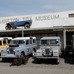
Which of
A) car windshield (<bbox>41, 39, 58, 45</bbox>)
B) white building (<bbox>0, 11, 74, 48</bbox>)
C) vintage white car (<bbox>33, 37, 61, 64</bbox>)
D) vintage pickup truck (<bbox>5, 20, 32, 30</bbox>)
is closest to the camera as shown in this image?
vintage white car (<bbox>33, 37, 61, 64</bbox>)

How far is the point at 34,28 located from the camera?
2597 cm

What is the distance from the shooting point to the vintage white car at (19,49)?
1842 cm

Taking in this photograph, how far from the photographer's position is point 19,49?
61.0ft

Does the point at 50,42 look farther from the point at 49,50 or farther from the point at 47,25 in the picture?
the point at 47,25

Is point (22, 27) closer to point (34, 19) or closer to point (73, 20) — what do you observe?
point (34, 19)

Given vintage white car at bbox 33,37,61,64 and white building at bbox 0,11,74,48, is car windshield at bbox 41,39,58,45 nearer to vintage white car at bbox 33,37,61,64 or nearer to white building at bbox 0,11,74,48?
vintage white car at bbox 33,37,61,64

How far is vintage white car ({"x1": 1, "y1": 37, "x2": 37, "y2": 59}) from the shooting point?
60.4 ft

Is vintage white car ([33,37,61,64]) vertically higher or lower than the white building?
lower

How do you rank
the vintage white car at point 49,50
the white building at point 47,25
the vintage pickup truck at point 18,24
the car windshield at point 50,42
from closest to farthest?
1. the vintage white car at point 49,50
2. the car windshield at point 50,42
3. the white building at point 47,25
4. the vintage pickup truck at point 18,24

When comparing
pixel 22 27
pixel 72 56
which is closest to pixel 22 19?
pixel 22 27

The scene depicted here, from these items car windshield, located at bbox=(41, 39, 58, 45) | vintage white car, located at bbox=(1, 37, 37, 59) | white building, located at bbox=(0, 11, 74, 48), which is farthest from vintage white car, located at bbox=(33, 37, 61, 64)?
white building, located at bbox=(0, 11, 74, 48)

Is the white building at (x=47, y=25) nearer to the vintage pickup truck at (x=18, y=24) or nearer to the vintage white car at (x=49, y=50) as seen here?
the vintage pickup truck at (x=18, y=24)

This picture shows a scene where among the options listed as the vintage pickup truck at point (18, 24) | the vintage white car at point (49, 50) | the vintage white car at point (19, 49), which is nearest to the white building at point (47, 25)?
the vintage pickup truck at point (18, 24)

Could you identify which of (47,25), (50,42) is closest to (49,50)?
(50,42)
